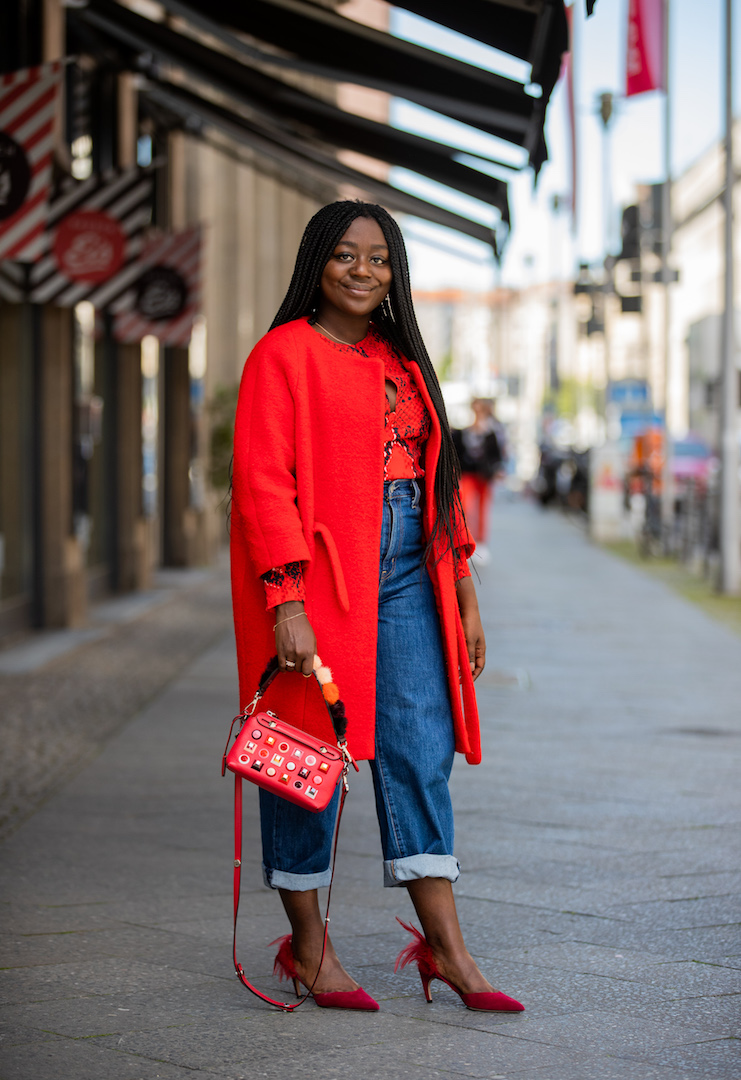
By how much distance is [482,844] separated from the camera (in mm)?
5156

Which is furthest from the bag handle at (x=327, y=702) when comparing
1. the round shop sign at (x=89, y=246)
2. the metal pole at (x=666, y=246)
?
Answer: the metal pole at (x=666, y=246)

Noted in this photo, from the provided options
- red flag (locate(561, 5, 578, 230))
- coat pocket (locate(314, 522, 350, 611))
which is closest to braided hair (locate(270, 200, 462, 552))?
coat pocket (locate(314, 522, 350, 611))

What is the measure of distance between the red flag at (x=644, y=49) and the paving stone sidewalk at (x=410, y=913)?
4.82 meters

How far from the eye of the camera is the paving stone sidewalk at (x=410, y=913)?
129 inches

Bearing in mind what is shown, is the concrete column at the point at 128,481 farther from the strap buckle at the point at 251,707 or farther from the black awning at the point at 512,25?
the strap buckle at the point at 251,707

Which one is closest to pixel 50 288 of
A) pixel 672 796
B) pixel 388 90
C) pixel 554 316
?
pixel 388 90

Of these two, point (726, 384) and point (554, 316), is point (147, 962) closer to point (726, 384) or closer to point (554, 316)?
point (726, 384)

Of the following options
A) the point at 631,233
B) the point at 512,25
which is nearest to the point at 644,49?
the point at 512,25

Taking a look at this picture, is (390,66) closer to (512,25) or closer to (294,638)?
(512,25)

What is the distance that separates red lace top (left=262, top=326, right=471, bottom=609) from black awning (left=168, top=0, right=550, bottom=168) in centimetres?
371

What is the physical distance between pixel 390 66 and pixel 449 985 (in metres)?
5.45

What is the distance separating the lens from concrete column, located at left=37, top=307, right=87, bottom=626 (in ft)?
35.2

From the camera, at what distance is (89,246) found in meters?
10.7

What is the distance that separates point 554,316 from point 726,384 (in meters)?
104
